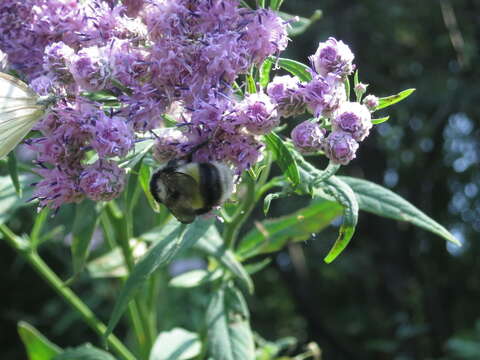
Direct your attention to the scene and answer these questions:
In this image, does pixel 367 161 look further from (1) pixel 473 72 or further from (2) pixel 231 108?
(2) pixel 231 108

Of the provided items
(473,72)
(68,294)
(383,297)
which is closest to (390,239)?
(383,297)

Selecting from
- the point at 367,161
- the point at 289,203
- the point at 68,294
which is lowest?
the point at 289,203

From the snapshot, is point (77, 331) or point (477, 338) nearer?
point (477, 338)

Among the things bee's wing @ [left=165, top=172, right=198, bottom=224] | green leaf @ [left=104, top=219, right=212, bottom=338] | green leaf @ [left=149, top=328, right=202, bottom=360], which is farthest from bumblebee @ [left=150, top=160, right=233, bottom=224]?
green leaf @ [left=149, top=328, right=202, bottom=360]

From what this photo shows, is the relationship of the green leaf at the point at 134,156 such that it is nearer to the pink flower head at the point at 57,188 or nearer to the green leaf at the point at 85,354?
the pink flower head at the point at 57,188

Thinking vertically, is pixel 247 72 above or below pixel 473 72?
above

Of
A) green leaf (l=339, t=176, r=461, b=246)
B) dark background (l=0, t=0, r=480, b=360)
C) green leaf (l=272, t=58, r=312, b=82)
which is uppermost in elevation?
green leaf (l=272, t=58, r=312, b=82)

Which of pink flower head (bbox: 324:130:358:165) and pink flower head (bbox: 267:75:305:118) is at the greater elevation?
pink flower head (bbox: 267:75:305:118)

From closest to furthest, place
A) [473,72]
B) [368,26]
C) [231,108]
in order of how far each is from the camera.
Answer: [231,108] < [473,72] < [368,26]

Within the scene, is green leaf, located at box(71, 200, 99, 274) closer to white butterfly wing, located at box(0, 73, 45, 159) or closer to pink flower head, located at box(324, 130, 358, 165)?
white butterfly wing, located at box(0, 73, 45, 159)
